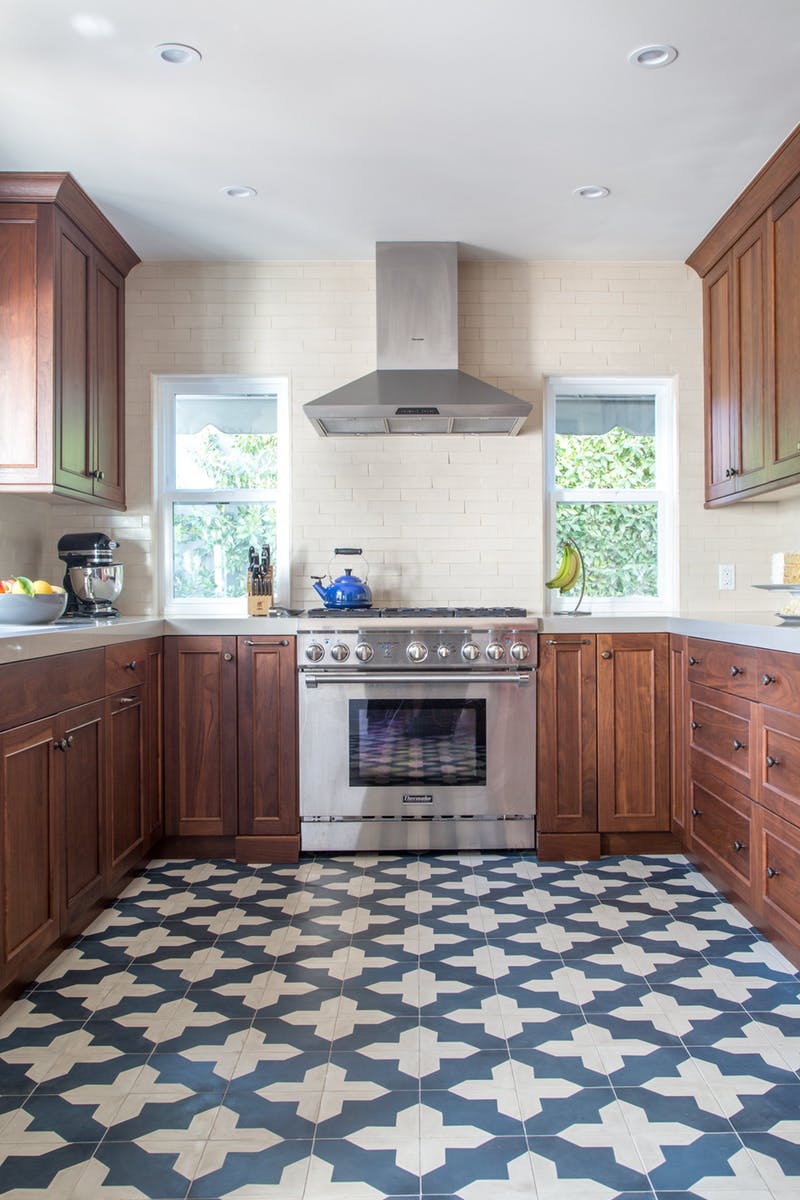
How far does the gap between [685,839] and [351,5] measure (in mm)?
2998

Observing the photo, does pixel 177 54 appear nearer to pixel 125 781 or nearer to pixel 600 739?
pixel 125 781

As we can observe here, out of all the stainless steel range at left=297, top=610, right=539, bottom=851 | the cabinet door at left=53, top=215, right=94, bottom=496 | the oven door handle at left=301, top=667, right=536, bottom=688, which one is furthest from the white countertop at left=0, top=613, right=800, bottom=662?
the cabinet door at left=53, top=215, right=94, bottom=496

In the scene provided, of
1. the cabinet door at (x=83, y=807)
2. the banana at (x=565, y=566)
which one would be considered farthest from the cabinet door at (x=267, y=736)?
the banana at (x=565, y=566)

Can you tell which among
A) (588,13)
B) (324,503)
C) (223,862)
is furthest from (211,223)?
(223,862)

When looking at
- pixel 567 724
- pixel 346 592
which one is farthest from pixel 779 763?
pixel 346 592

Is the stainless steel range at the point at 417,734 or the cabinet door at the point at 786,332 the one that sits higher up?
the cabinet door at the point at 786,332

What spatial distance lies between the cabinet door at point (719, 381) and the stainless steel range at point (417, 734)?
110 cm

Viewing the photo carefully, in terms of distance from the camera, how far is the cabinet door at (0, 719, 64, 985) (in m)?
2.35

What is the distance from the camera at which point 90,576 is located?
3.80 m

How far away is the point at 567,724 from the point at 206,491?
A: 1930 millimetres

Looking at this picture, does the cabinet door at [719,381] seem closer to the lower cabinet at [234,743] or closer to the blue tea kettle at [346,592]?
the blue tea kettle at [346,592]

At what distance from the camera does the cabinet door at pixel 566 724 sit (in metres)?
3.79

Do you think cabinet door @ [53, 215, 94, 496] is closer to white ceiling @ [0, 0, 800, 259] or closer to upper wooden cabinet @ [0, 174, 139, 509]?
upper wooden cabinet @ [0, 174, 139, 509]

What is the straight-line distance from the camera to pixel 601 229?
155 inches
